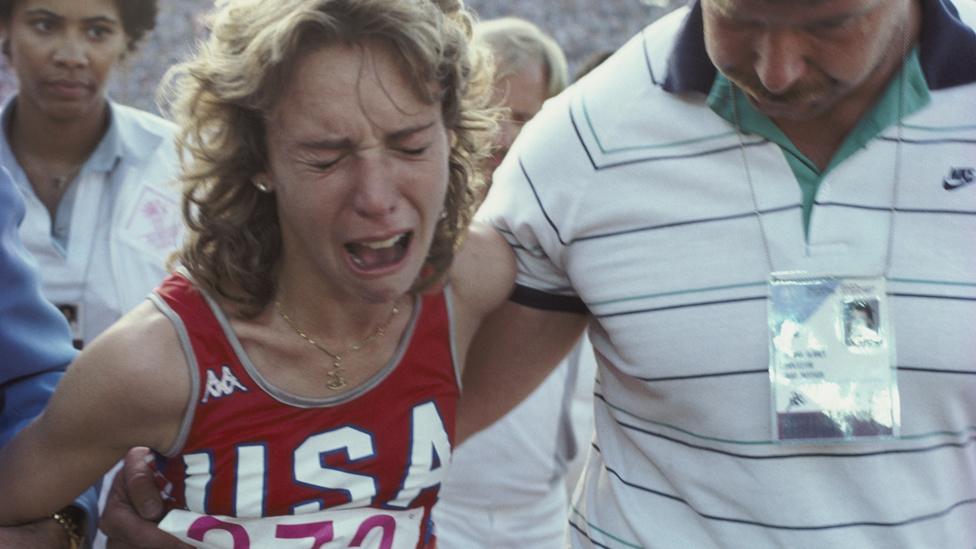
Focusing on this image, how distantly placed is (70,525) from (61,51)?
198 centimetres

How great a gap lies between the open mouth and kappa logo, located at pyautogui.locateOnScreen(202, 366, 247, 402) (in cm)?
25

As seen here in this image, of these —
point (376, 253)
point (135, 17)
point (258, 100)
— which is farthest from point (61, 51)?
point (376, 253)

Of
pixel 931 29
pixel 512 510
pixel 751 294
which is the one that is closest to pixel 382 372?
pixel 751 294

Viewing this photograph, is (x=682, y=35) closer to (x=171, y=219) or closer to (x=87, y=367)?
(x=87, y=367)

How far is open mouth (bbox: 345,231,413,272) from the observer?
208 cm

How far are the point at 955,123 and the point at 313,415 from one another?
103 cm

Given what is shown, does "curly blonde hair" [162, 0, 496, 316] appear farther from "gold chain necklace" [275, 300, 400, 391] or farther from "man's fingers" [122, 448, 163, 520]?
"man's fingers" [122, 448, 163, 520]

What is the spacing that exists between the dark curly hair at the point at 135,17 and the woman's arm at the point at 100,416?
6.90 ft

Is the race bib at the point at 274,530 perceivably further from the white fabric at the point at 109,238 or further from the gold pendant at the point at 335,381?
the white fabric at the point at 109,238

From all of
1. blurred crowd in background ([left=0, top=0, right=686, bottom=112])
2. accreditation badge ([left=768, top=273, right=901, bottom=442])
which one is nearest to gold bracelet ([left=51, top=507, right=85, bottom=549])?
accreditation badge ([left=768, top=273, right=901, bottom=442])

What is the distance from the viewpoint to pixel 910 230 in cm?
195

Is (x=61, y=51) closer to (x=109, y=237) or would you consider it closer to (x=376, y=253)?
(x=109, y=237)

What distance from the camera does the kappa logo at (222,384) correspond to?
Result: 2.01 meters

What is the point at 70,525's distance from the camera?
2.16 m
